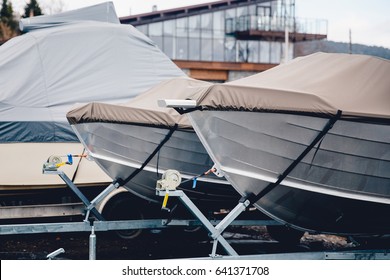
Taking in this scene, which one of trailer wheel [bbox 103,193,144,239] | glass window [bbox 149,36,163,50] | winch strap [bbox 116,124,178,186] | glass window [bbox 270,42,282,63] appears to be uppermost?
winch strap [bbox 116,124,178,186]

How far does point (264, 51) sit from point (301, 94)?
129 feet

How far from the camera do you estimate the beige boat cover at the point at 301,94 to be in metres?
6.18

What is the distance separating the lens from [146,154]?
8.19 metres

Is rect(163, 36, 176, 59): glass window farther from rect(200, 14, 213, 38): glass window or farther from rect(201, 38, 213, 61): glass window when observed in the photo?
rect(200, 14, 213, 38): glass window

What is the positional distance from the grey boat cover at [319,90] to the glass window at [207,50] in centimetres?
3616

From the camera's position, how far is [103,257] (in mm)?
8695

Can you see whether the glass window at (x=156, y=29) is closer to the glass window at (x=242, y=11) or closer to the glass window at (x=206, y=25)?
the glass window at (x=206, y=25)

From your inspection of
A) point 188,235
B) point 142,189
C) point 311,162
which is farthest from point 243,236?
point 311,162

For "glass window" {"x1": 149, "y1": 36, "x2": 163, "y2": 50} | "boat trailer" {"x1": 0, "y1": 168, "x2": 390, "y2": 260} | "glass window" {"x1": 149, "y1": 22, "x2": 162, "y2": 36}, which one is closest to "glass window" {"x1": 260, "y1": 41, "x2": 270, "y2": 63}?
"glass window" {"x1": 149, "y1": 36, "x2": 163, "y2": 50}

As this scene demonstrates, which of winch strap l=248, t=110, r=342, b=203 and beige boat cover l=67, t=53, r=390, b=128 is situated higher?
beige boat cover l=67, t=53, r=390, b=128

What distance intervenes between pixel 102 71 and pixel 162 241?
2.76m

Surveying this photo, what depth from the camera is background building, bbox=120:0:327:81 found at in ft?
138

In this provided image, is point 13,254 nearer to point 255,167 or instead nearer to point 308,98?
point 255,167

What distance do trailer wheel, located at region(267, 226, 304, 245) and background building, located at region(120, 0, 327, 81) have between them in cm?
3060
